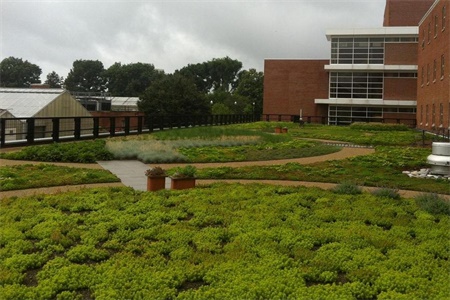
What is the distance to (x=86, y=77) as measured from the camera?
114 meters

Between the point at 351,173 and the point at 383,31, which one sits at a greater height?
the point at 383,31

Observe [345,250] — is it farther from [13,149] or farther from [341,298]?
[13,149]

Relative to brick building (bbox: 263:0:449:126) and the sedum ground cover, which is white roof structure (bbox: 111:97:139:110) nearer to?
brick building (bbox: 263:0:449:126)

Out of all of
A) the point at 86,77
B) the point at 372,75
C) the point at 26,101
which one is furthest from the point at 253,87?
the point at 26,101

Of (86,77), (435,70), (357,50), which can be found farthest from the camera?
(86,77)

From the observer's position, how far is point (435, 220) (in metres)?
7.46

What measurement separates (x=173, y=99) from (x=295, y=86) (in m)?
17.9

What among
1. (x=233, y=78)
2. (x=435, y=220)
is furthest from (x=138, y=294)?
(x=233, y=78)

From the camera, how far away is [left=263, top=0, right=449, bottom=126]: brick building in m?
53.8

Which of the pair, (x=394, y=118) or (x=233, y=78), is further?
(x=233, y=78)

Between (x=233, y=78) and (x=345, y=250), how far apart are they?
344ft

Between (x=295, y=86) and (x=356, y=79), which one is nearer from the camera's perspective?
(x=356, y=79)

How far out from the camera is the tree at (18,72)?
101062mm

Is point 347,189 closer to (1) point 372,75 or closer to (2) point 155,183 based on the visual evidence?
(2) point 155,183
